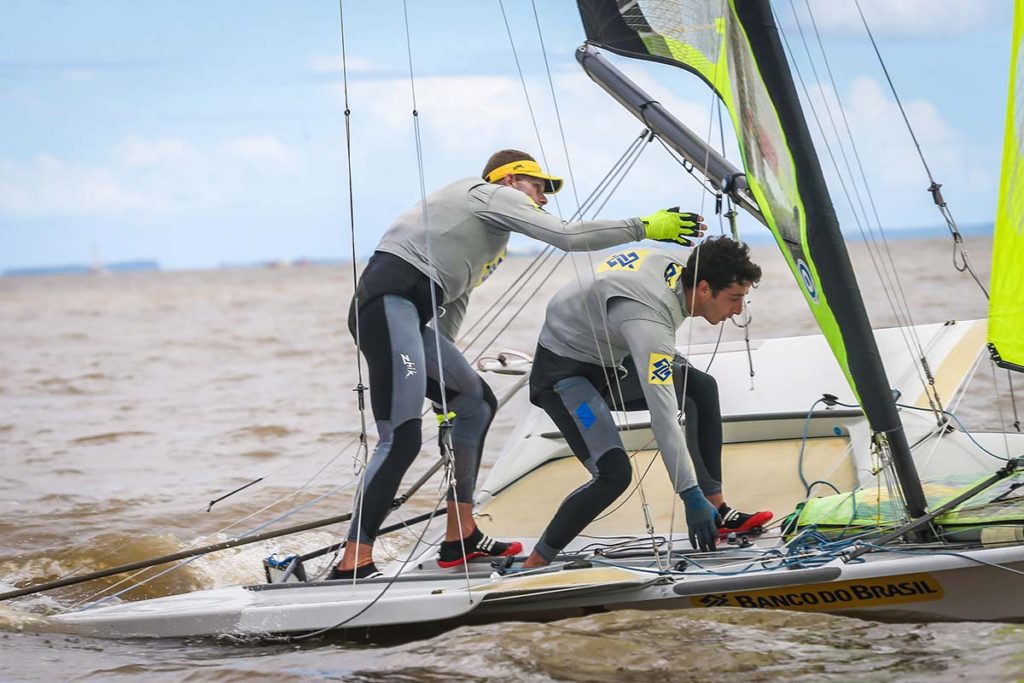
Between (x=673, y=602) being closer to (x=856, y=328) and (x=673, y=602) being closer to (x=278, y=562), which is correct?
(x=856, y=328)

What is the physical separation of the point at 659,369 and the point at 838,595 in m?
0.71

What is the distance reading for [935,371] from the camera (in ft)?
14.5

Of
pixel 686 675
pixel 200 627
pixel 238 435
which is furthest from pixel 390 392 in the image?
pixel 238 435

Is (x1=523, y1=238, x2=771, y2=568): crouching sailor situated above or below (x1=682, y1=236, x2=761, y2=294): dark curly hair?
below

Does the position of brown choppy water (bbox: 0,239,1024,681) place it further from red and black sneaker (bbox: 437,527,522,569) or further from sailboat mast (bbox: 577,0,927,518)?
sailboat mast (bbox: 577,0,927,518)

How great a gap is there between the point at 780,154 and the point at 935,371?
6.14 feet

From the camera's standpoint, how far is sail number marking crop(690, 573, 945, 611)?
2.78 m

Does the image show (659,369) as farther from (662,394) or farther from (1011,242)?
(1011,242)

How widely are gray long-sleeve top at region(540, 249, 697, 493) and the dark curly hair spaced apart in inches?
3.5

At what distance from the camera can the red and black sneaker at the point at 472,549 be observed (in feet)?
11.4

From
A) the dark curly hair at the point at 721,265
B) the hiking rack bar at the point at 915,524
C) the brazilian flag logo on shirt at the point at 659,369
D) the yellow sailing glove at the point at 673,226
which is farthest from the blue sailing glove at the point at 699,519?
the yellow sailing glove at the point at 673,226

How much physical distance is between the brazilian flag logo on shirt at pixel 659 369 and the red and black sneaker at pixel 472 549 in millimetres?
733

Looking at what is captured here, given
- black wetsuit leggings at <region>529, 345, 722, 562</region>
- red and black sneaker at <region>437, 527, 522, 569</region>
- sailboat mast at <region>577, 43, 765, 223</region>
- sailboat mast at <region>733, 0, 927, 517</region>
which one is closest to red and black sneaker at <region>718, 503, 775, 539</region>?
black wetsuit leggings at <region>529, 345, 722, 562</region>

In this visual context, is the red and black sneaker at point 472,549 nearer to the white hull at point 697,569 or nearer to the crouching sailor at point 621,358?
the white hull at point 697,569
